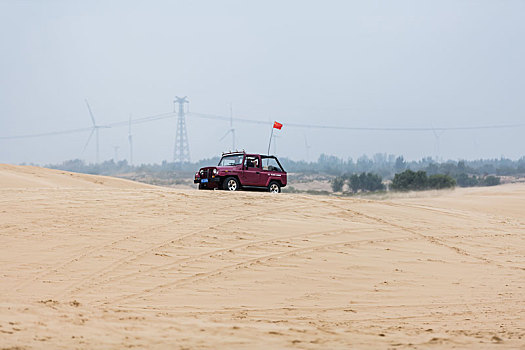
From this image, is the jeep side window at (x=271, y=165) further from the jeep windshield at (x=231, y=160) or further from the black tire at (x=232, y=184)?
the black tire at (x=232, y=184)

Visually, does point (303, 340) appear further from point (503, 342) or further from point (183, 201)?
point (183, 201)

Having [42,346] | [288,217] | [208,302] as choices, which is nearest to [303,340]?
[208,302]

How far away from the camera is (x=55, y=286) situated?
8727 millimetres

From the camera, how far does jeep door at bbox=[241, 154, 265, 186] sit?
1898 centimetres

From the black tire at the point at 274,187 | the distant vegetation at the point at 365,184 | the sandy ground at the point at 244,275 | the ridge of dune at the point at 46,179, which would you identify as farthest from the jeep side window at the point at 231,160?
the distant vegetation at the point at 365,184

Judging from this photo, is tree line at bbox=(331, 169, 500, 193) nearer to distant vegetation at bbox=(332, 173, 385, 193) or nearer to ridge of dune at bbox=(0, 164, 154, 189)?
distant vegetation at bbox=(332, 173, 385, 193)

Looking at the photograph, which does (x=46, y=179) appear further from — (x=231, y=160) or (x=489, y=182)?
(x=489, y=182)

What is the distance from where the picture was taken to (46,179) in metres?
28.8

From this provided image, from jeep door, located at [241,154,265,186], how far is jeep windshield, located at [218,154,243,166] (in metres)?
0.22

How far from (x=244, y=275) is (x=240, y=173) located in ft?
30.3

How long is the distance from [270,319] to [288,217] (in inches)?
291

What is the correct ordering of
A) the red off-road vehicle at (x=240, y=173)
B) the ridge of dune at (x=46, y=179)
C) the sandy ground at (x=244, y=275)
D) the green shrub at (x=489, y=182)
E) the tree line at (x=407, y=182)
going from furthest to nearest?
1. the green shrub at (x=489, y=182)
2. the tree line at (x=407, y=182)
3. the ridge of dune at (x=46, y=179)
4. the red off-road vehicle at (x=240, y=173)
5. the sandy ground at (x=244, y=275)

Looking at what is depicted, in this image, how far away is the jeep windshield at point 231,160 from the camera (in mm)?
18938

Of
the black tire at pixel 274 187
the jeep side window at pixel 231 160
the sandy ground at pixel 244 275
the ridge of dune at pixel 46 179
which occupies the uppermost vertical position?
the jeep side window at pixel 231 160
